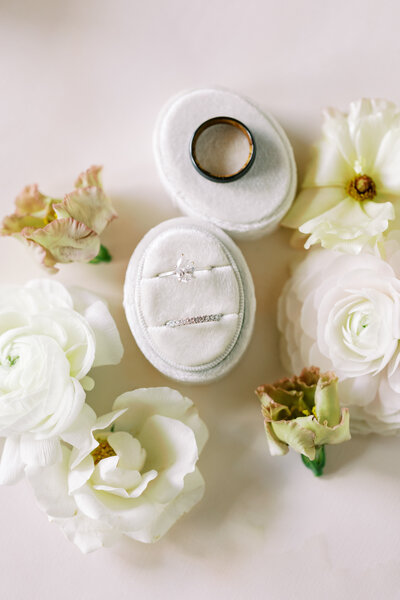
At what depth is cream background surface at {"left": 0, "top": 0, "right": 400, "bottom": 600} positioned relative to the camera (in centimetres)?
70

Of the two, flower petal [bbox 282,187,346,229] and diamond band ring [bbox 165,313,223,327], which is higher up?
flower petal [bbox 282,187,346,229]

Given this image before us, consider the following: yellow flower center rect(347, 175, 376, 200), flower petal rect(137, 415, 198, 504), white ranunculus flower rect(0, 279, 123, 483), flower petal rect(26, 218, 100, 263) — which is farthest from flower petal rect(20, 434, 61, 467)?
A: yellow flower center rect(347, 175, 376, 200)

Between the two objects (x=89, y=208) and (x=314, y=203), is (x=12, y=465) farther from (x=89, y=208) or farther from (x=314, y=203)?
(x=314, y=203)

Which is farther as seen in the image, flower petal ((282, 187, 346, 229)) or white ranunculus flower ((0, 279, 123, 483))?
flower petal ((282, 187, 346, 229))

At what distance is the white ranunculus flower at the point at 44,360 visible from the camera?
A: 1.92 ft

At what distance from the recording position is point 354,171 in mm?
708

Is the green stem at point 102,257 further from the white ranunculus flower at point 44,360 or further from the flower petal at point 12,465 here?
the flower petal at point 12,465

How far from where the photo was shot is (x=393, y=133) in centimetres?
67

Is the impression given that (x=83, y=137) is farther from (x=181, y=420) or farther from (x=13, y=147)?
(x=181, y=420)

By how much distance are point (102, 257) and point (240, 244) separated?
19 cm

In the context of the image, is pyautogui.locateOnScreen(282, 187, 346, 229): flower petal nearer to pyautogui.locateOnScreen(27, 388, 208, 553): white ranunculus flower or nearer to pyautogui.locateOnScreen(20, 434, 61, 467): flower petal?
pyautogui.locateOnScreen(27, 388, 208, 553): white ranunculus flower

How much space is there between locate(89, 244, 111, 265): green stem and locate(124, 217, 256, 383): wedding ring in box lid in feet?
0.24

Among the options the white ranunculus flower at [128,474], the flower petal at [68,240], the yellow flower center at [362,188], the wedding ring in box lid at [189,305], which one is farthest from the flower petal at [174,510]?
the yellow flower center at [362,188]

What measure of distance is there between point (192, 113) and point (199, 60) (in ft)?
0.40
